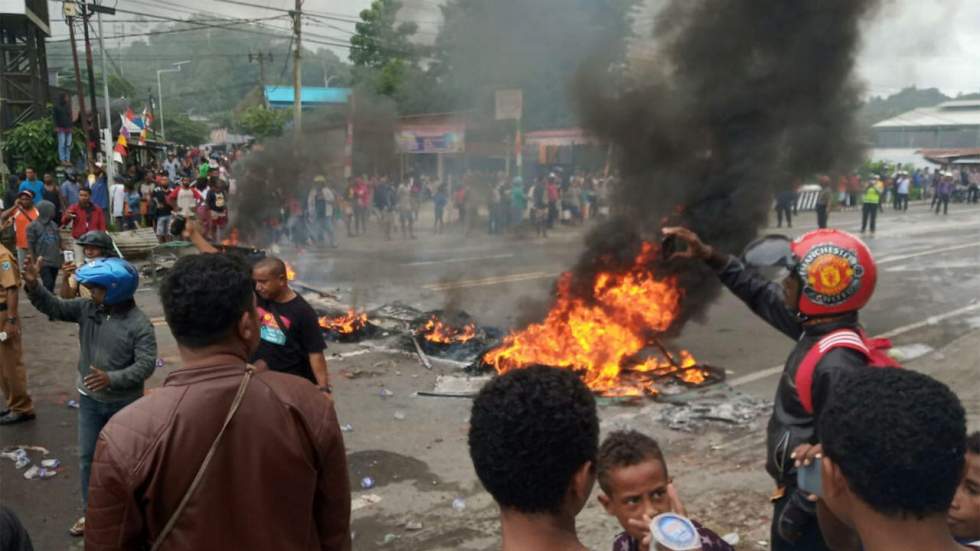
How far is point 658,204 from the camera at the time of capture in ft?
29.2

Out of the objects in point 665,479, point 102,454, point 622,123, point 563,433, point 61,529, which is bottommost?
point 61,529

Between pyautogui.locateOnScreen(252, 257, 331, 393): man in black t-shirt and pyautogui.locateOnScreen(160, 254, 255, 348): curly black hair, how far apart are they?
226cm

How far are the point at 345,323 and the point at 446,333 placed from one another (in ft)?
4.58

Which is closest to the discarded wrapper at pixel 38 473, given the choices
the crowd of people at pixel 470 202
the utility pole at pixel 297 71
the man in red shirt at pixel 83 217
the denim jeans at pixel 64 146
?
the man in red shirt at pixel 83 217

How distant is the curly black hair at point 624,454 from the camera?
2.34m

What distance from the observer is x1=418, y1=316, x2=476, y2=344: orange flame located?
352 inches

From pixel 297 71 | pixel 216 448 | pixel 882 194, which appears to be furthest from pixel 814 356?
pixel 882 194

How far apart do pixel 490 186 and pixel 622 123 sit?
12902 mm

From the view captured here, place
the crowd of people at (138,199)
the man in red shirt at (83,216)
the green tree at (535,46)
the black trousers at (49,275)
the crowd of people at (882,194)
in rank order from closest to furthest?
the black trousers at (49,275), the green tree at (535,46), the man in red shirt at (83,216), the crowd of people at (138,199), the crowd of people at (882,194)

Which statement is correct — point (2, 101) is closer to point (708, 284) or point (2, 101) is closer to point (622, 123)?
point (622, 123)

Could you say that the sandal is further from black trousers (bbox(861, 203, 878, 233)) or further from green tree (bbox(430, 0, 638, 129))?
black trousers (bbox(861, 203, 878, 233))

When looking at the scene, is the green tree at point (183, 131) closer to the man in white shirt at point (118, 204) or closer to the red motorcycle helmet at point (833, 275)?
the man in white shirt at point (118, 204)

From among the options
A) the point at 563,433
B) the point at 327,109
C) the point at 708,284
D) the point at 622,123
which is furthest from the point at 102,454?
the point at 327,109

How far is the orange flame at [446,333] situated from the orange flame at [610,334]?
0.79 metres
